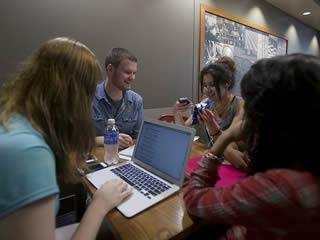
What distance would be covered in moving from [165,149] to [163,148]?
0.6 inches

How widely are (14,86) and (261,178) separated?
0.73m

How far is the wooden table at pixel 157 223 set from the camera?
525 mm

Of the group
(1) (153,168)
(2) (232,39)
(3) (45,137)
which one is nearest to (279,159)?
(1) (153,168)

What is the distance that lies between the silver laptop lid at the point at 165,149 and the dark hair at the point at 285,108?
0.29 meters

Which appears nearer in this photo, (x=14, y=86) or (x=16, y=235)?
(x=16, y=235)

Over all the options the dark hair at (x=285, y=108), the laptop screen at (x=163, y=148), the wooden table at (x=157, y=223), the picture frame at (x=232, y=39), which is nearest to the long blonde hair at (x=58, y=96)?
the wooden table at (x=157, y=223)

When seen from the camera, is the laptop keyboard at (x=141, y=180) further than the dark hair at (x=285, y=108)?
Yes

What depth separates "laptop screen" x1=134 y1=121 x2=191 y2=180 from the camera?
77 cm

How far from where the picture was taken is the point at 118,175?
0.84m

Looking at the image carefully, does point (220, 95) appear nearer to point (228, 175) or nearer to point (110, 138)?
point (228, 175)

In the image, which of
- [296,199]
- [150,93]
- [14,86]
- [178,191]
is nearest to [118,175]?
[178,191]

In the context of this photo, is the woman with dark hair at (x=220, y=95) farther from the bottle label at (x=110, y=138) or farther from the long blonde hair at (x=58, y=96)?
the long blonde hair at (x=58, y=96)

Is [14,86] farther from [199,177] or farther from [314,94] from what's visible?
[314,94]

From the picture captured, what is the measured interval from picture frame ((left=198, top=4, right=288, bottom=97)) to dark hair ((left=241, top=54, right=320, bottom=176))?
2.02m
